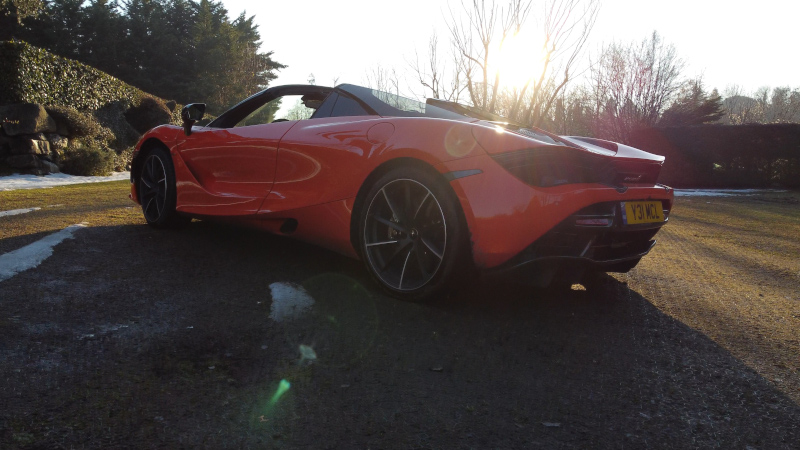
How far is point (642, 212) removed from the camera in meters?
2.89

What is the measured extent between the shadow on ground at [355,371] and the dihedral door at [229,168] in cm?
66

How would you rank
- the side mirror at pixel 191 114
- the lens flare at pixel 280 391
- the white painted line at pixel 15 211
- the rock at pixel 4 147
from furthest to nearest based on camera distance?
the rock at pixel 4 147 → the white painted line at pixel 15 211 → the side mirror at pixel 191 114 → the lens flare at pixel 280 391

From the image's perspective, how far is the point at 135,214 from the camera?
585 centimetres

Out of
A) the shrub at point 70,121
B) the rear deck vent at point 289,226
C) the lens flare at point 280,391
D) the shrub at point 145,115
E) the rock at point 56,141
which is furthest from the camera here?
the shrub at point 145,115

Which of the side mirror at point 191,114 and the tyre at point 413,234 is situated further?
the side mirror at point 191,114

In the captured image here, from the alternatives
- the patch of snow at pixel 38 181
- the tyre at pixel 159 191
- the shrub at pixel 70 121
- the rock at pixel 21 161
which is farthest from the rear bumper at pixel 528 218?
the shrub at pixel 70 121

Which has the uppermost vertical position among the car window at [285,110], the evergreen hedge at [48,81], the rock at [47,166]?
the evergreen hedge at [48,81]

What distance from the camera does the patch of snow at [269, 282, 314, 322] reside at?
2.81 m

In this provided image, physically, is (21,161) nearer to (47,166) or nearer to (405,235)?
(47,166)

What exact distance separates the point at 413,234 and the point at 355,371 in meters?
0.96

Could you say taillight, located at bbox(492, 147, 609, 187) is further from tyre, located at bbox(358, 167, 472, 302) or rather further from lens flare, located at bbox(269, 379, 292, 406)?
lens flare, located at bbox(269, 379, 292, 406)

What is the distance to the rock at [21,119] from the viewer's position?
40.0 ft

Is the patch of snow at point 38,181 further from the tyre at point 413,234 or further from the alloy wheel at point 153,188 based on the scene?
the tyre at point 413,234

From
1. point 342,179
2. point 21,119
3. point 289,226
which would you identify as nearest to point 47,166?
point 21,119
